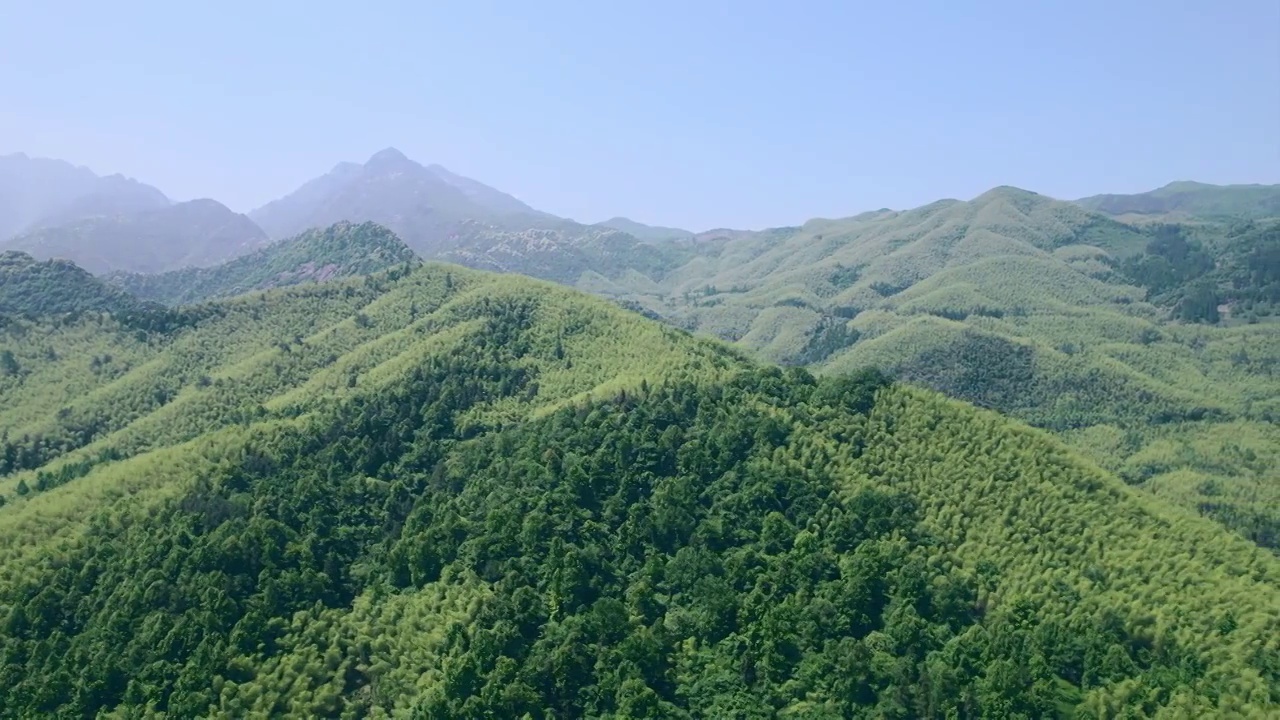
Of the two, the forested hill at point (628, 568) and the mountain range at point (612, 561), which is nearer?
the forested hill at point (628, 568)

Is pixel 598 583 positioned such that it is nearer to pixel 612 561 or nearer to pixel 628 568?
pixel 612 561

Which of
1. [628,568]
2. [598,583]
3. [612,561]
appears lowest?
[598,583]

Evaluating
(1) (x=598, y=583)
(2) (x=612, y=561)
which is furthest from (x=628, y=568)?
(1) (x=598, y=583)

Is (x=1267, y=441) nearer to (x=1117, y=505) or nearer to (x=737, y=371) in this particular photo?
(x=1117, y=505)

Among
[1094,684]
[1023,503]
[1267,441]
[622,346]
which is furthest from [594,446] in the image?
[1267,441]

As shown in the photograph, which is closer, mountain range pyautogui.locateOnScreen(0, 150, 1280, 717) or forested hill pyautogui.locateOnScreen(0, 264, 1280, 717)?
forested hill pyautogui.locateOnScreen(0, 264, 1280, 717)

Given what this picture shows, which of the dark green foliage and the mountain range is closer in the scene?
the dark green foliage

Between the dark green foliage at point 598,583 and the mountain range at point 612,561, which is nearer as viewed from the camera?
the dark green foliage at point 598,583

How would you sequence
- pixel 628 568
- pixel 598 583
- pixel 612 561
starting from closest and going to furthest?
pixel 598 583
pixel 628 568
pixel 612 561
